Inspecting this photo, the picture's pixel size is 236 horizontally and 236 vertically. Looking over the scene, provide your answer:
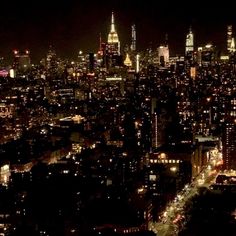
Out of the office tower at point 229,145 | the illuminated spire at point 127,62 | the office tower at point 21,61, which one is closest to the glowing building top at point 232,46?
the illuminated spire at point 127,62

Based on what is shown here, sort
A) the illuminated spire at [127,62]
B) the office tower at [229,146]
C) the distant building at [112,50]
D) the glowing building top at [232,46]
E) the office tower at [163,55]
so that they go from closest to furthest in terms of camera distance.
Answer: the office tower at [229,146] → the distant building at [112,50] → the illuminated spire at [127,62] → the office tower at [163,55] → the glowing building top at [232,46]

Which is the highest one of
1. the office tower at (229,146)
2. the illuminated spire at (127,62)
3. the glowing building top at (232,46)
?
the glowing building top at (232,46)

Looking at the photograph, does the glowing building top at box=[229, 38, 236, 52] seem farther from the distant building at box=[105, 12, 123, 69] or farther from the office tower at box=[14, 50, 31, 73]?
the office tower at box=[14, 50, 31, 73]

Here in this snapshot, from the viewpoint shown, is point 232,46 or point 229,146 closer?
point 229,146

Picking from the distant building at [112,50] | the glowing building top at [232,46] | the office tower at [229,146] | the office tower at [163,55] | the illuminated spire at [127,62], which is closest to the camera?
the office tower at [229,146]

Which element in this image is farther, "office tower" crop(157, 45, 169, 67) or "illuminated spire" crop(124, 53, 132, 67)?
"office tower" crop(157, 45, 169, 67)

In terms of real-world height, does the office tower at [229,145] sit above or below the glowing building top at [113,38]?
below

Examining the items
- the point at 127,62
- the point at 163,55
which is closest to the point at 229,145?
the point at 127,62

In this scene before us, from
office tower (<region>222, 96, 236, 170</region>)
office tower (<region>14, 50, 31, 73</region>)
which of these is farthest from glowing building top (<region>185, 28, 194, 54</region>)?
office tower (<region>222, 96, 236, 170</region>)

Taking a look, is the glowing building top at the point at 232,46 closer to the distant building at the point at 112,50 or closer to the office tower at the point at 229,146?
the distant building at the point at 112,50

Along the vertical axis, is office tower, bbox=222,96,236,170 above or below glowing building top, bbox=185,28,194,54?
below

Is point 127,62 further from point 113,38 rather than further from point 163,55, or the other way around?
point 163,55

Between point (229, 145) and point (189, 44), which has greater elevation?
point (189, 44)

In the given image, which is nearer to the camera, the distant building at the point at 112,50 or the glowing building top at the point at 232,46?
the distant building at the point at 112,50
